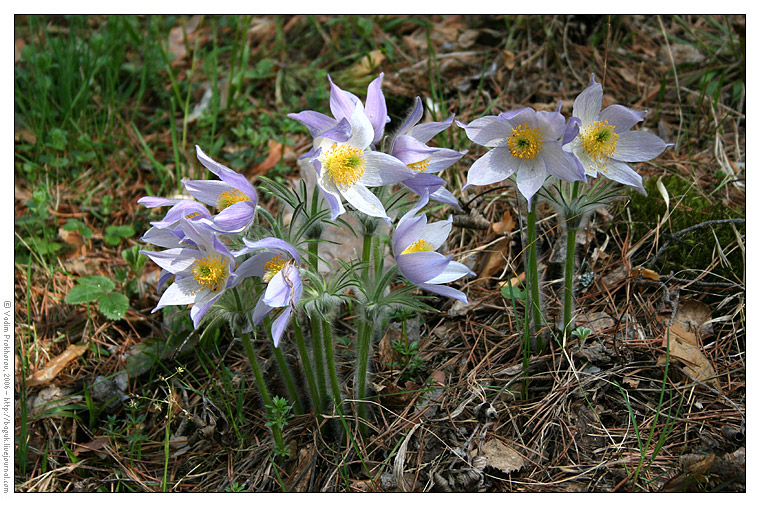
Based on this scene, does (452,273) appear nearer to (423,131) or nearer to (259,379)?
(423,131)

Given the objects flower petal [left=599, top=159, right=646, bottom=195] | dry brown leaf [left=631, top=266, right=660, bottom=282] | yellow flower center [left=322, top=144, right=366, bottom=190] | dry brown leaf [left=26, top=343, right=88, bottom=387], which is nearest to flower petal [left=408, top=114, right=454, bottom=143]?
yellow flower center [left=322, top=144, right=366, bottom=190]

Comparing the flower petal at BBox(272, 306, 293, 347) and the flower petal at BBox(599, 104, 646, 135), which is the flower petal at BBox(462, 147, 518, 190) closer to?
the flower petal at BBox(599, 104, 646, 135)

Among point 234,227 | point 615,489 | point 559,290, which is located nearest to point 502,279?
point 559,290

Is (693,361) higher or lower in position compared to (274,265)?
lower

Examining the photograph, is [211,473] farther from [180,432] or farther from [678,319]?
[678,319]

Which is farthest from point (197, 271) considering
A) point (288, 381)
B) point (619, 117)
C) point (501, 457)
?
point (619, 117)

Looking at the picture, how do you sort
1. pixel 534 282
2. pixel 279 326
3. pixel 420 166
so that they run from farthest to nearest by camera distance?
pixel 534 282, pixel 420 166, pixel 279 326

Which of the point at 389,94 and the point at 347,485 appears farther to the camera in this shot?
the point at 389,94
